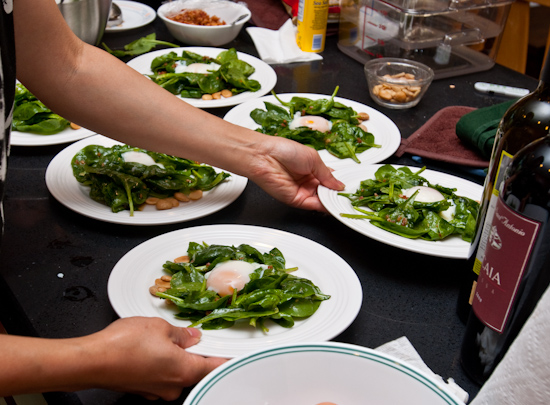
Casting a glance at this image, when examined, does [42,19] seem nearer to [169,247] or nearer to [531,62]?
[169,247]

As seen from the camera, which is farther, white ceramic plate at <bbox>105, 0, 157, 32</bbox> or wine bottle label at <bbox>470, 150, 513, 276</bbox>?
white ceramic plate at <bbox>105, 0, 157, 32</bbox>

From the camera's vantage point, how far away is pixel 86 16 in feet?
6.30

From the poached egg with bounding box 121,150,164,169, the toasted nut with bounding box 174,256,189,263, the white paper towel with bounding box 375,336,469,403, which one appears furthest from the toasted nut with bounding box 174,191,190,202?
the white paper towel with bounding box 375,336,469,403

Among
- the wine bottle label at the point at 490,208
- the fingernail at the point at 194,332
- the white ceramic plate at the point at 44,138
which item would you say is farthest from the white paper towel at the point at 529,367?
the white ceramic plate at the point at 44,138

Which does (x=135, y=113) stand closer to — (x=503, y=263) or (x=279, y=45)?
(x=503, y=263)

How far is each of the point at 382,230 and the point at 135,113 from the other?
613 millimetres

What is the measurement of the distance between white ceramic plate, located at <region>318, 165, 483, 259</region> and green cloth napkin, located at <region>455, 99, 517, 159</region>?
0.20m

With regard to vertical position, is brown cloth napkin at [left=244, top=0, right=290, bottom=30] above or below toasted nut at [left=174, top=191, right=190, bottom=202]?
above

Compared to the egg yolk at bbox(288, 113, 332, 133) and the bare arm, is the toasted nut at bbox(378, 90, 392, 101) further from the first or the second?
the bare arm

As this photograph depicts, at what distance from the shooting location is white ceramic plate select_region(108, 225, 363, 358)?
2.85 feet

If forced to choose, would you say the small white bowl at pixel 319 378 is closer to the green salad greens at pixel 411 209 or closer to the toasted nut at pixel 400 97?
the green salad greens at pixel 411 209

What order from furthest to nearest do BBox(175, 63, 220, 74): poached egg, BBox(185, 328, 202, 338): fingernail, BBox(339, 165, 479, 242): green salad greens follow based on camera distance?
1. BBox(175, 63, 220, 74): poached egg
2. BBox(339, 165, 479, 242): green salad greens
3. BBox(185, 328, 202, 338): fingernail

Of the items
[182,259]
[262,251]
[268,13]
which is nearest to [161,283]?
[182,259]

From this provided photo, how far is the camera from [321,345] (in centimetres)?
71
